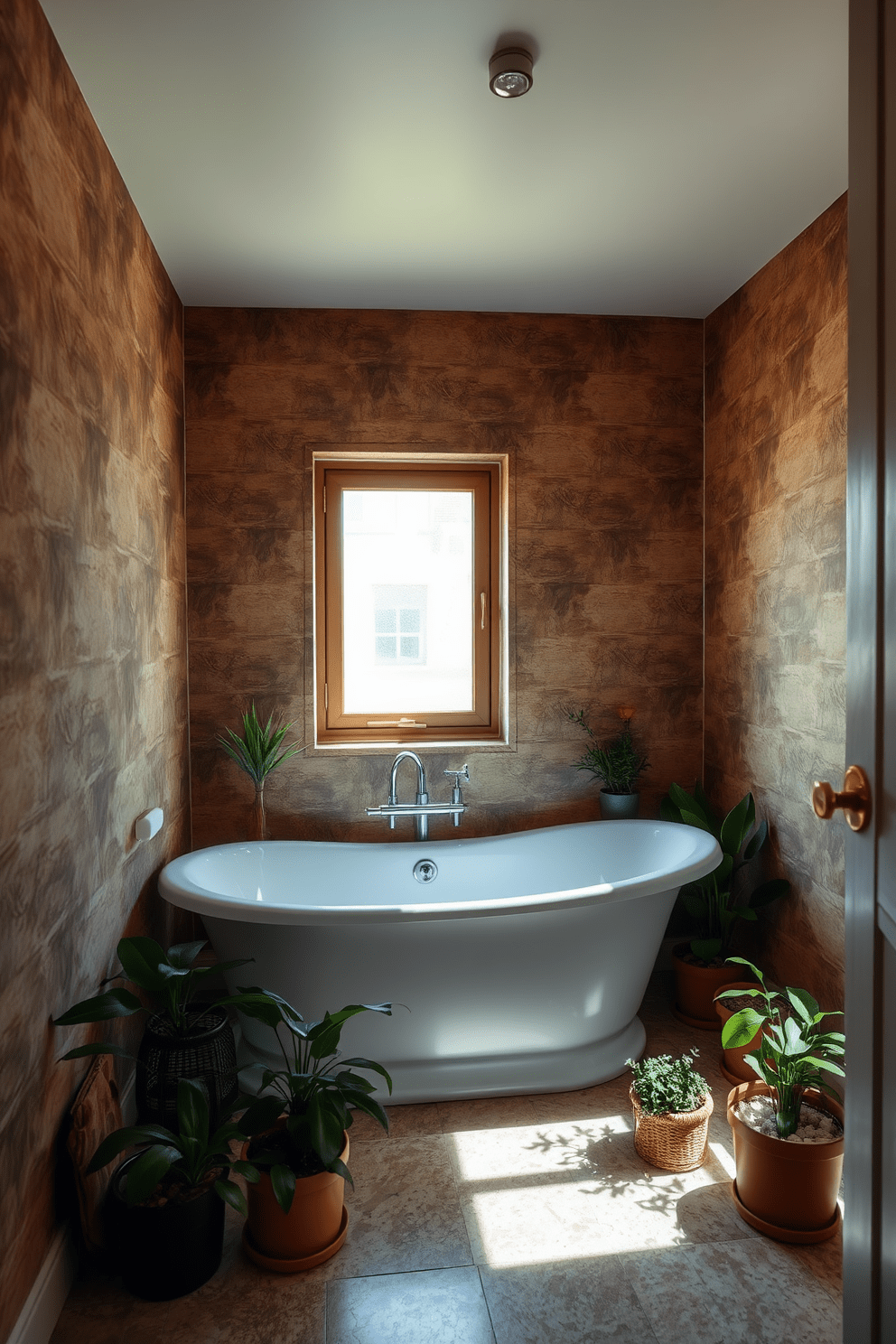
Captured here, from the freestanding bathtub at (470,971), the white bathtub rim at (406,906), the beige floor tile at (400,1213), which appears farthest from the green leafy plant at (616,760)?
the beige floor tile at (400,1213)

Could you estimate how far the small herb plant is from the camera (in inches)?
82.4

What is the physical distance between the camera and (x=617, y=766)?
10.8 ft

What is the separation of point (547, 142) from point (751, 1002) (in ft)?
8.33

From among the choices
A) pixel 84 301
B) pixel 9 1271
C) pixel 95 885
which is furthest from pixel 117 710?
pixel 9 1271

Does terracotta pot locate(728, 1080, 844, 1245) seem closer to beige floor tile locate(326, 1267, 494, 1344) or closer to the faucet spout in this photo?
beige floor tile locate(326, 1267, 494, 1344)

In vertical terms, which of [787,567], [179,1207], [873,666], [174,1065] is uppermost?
[787,567]

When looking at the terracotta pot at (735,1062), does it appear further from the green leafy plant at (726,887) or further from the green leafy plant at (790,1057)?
the green leafy plant at (790,1057)

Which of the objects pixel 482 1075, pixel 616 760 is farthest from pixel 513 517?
pixel 482 1075

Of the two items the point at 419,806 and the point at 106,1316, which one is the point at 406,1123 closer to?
the point at 106,1316

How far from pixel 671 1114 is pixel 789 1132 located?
282 millimetres

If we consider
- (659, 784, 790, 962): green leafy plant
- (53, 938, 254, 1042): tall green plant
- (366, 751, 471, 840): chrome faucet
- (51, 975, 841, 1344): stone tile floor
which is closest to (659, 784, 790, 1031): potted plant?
(659, 784, 790, 962): green leafy plant

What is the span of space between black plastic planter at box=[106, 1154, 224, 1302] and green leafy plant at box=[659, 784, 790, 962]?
1.79 m

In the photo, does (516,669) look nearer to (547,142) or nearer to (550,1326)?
(547,142)

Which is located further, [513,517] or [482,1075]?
[513,517]
